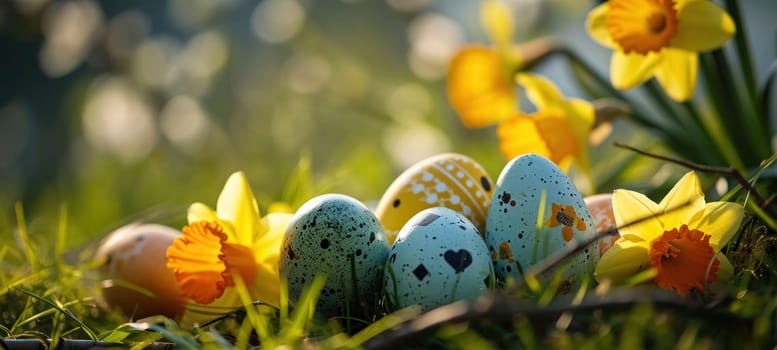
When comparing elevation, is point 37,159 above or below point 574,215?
below

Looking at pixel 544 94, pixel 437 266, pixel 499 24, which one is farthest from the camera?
pixel 499 24

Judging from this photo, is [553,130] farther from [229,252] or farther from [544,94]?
[229,252]

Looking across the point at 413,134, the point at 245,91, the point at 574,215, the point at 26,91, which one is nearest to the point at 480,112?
the point at 574,215

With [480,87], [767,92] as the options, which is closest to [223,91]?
[480,87]

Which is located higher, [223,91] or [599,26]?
[599,26]

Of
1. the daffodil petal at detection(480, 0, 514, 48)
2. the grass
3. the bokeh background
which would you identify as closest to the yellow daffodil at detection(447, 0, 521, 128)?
the daffodil petal at detection(480, 0, 514, 48)

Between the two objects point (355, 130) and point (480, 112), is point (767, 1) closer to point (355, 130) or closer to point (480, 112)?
point (355, 130)

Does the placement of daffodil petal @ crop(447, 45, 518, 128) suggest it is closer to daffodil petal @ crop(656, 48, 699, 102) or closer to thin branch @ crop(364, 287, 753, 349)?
daffodil petal @ crop(656, 48, 699, 102)
